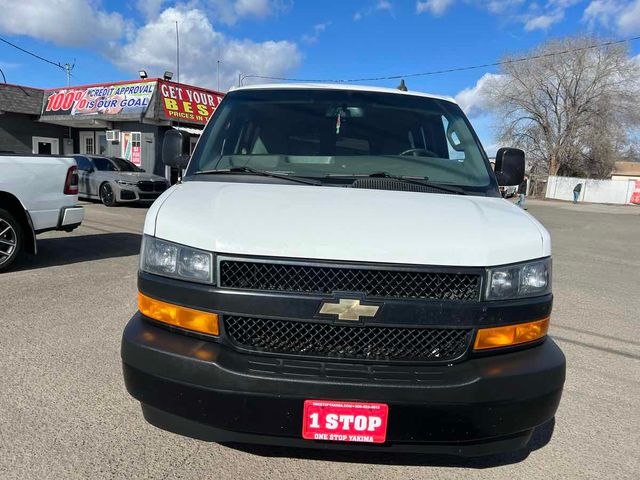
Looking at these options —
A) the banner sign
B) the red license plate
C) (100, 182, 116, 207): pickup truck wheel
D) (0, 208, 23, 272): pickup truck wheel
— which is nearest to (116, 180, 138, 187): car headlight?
(100, 182, 116, 207): pickup truck wheel

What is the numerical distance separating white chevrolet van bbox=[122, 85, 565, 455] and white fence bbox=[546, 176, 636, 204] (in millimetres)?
47491

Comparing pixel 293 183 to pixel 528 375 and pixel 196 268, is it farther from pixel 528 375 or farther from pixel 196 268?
pixel 528 375

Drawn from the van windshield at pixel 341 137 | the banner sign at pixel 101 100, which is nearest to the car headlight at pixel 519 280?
the van windshield at pixel 341 137

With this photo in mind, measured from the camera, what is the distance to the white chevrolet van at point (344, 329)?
78.6 inches

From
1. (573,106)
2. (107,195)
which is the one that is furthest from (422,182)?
(573,106)

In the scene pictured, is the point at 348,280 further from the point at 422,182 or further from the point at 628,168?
the point at 628,168

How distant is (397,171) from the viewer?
3.09 m

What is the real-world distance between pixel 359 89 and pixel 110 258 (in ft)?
17.2

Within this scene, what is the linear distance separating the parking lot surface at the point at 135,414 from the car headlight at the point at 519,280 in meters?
1.00

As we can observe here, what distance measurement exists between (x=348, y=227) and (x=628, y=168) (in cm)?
7954

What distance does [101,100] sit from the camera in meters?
20.5

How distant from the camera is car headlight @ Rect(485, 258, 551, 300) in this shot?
2.10 meters

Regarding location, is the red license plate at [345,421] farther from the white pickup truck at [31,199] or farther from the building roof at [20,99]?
the building roof at [20,99]

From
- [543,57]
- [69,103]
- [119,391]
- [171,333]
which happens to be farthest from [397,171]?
[543,57]
